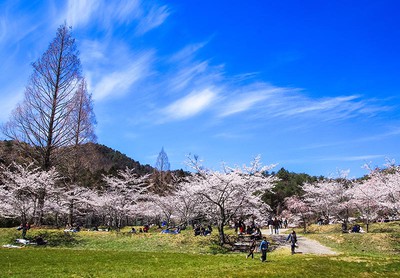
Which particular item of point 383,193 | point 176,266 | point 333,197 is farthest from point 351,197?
point 176,266

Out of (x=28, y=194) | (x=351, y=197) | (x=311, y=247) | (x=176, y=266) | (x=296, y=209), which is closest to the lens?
(x=176, y=266)

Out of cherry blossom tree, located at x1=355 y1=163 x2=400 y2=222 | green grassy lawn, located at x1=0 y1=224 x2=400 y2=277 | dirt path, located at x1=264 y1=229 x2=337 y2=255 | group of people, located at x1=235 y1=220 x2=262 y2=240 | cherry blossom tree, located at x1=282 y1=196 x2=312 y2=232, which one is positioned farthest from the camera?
cherry blossom tree, located at x1=282 y1=196 x2=312 y2=232

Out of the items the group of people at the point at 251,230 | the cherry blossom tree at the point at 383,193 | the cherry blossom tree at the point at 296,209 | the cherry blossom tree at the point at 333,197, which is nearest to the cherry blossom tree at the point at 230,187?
the group of people at the point at 251,230

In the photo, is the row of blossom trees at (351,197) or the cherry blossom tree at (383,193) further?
the row of blossom trees at (351,197)

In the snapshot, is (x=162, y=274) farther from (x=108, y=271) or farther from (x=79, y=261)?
(x=79, y=261)

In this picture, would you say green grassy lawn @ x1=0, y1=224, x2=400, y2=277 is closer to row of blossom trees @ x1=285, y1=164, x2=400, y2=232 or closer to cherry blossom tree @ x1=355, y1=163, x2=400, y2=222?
cherry blossom tree @ x1=355, y1=163, x2=400, y2=222

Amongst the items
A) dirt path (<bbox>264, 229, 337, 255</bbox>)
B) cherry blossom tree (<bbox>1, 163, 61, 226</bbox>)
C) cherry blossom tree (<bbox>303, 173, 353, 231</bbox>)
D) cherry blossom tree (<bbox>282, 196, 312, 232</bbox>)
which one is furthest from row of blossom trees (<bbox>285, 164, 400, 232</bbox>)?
cherry blossom tree (<bbox>1, 163, 61, 226</bbox>)

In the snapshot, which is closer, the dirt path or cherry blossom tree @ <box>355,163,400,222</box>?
the dirt path

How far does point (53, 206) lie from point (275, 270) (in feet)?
79.9

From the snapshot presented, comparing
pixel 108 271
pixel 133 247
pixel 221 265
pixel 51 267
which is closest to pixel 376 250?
pixel 221 265

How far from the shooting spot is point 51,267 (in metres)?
15.0

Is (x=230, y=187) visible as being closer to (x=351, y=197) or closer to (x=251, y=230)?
(x=251, y=230)

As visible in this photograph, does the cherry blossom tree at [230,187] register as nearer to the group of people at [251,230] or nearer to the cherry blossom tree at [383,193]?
the group of people at [251,230]

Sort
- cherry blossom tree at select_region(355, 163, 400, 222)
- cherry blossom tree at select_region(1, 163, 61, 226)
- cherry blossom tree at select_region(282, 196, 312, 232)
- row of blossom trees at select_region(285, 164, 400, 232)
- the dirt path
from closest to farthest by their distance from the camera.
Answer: the dirt path < cherry blossom tree at select_region(1, 163, 61, 226) < cherry blossom tree at select_region(355, 163, 400, 222) < row of blossom trees at select_region(285, 164, 400, 232) < cherry blossom tree at select_region(282, 196, 312, 232)
